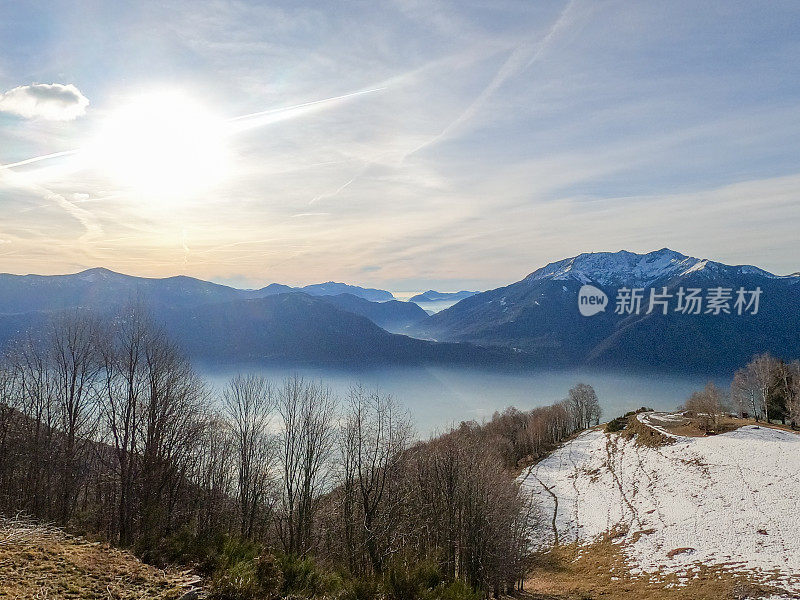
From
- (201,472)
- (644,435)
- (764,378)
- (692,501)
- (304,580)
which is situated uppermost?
(764,378)

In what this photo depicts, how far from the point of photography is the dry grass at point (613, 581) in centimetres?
2300

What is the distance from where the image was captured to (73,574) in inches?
449

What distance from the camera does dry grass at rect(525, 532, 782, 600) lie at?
75.5 feet

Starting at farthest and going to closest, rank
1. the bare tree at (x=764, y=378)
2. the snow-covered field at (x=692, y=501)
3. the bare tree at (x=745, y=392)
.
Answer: the bare tree at (x=745, y=392)
the bare tree at (x=764, y=378)
the snow-covered field at (x=692, y=501)

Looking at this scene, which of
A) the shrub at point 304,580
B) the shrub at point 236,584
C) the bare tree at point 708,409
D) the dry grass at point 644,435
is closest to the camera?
the shrub at point 236,584

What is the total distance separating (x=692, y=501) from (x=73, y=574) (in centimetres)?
4706

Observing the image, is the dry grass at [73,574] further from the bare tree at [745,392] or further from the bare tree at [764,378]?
the bare tree at [745,392]

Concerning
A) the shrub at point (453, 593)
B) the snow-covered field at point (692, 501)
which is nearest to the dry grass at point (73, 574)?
the shrub at point (453, 593)

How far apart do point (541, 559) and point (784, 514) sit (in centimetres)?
1899

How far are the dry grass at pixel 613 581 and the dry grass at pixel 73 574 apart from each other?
23243 mm

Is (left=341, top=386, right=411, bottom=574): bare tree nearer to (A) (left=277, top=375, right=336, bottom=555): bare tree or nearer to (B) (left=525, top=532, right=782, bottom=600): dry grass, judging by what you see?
(A) (left=277, top=375, right=336, bottom=555): bare tree

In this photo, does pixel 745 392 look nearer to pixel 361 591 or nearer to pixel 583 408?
pixel 583 408

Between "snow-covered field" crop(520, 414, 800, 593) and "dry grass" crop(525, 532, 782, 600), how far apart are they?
3.89ft

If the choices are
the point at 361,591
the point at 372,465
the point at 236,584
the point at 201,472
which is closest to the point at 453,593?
the point at 361,591
